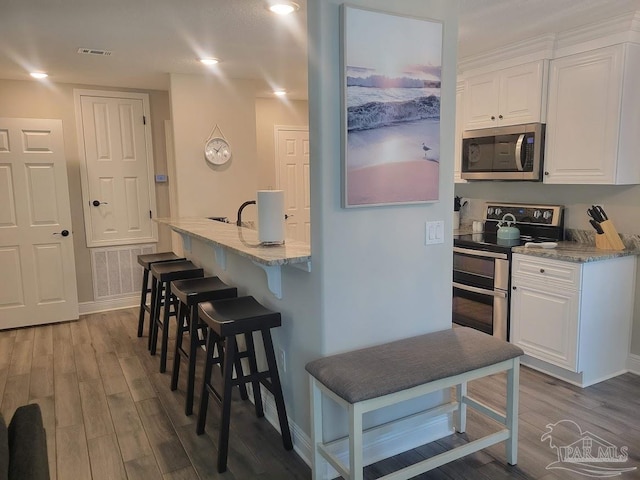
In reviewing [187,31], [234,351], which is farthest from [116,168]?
[234,351]

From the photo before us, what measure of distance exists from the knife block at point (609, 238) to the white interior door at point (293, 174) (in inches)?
142

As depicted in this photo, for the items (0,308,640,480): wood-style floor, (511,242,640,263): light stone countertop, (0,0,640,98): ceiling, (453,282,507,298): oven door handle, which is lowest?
(0,308,640,480): wood-style floor

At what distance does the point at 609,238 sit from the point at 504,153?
0.99 metres

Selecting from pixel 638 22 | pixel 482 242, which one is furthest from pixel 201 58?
pixel 638 22

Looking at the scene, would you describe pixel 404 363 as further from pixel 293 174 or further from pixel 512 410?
pixel 293 174

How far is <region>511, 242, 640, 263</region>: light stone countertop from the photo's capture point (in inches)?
122

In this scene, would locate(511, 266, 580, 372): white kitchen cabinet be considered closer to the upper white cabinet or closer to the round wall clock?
the upper white cabinet

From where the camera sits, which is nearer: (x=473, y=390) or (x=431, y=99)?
(x=431, y=99)

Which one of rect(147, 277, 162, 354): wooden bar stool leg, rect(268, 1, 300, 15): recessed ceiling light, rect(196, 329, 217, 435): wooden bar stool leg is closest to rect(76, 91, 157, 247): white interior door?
rect(147, 277, 162, 354): wooden bar stool leg

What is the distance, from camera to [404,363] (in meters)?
2.04

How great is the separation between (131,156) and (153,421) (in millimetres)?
3208

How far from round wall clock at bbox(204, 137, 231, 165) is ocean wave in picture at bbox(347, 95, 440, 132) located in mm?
2779

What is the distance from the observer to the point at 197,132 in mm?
4535

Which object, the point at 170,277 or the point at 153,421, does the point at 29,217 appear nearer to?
the point at 170,277
